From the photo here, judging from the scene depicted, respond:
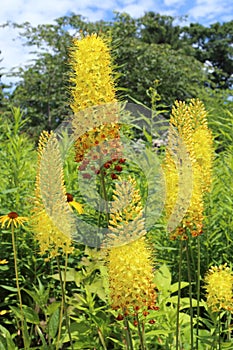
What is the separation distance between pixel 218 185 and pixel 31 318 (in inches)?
63.2

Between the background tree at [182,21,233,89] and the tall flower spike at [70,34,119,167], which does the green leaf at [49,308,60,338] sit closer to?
the tall flower spike at [70,34,119,167]

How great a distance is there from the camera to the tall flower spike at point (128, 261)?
135 centimetres

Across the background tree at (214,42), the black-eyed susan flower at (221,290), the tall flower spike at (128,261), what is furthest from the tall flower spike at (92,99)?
the background tree at (214,42)

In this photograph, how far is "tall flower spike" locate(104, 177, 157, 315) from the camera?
1353 mm

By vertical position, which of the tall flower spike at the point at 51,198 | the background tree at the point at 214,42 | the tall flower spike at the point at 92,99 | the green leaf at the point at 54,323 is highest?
the background tree at the point at 214,42

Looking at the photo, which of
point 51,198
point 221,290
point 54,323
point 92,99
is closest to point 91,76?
point 92,99

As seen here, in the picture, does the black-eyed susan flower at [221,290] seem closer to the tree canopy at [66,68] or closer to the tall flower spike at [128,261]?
the tall flower spike at [128,261]

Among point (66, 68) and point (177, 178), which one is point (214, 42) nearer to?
point (66, 68)

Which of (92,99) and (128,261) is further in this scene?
(92,99)

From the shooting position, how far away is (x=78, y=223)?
313cm

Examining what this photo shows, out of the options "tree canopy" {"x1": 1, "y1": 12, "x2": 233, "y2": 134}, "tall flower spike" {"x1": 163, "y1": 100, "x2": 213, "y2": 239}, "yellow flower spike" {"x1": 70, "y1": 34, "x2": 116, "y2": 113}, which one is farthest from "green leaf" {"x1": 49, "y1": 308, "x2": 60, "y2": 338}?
"tree canopy" {"x1": 1, "y1": 12, "x2": 233, "y2": 134}

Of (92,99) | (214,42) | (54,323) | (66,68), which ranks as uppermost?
(214,42)

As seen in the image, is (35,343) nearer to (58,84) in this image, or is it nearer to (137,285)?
(137,285)

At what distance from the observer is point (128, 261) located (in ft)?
4.48
